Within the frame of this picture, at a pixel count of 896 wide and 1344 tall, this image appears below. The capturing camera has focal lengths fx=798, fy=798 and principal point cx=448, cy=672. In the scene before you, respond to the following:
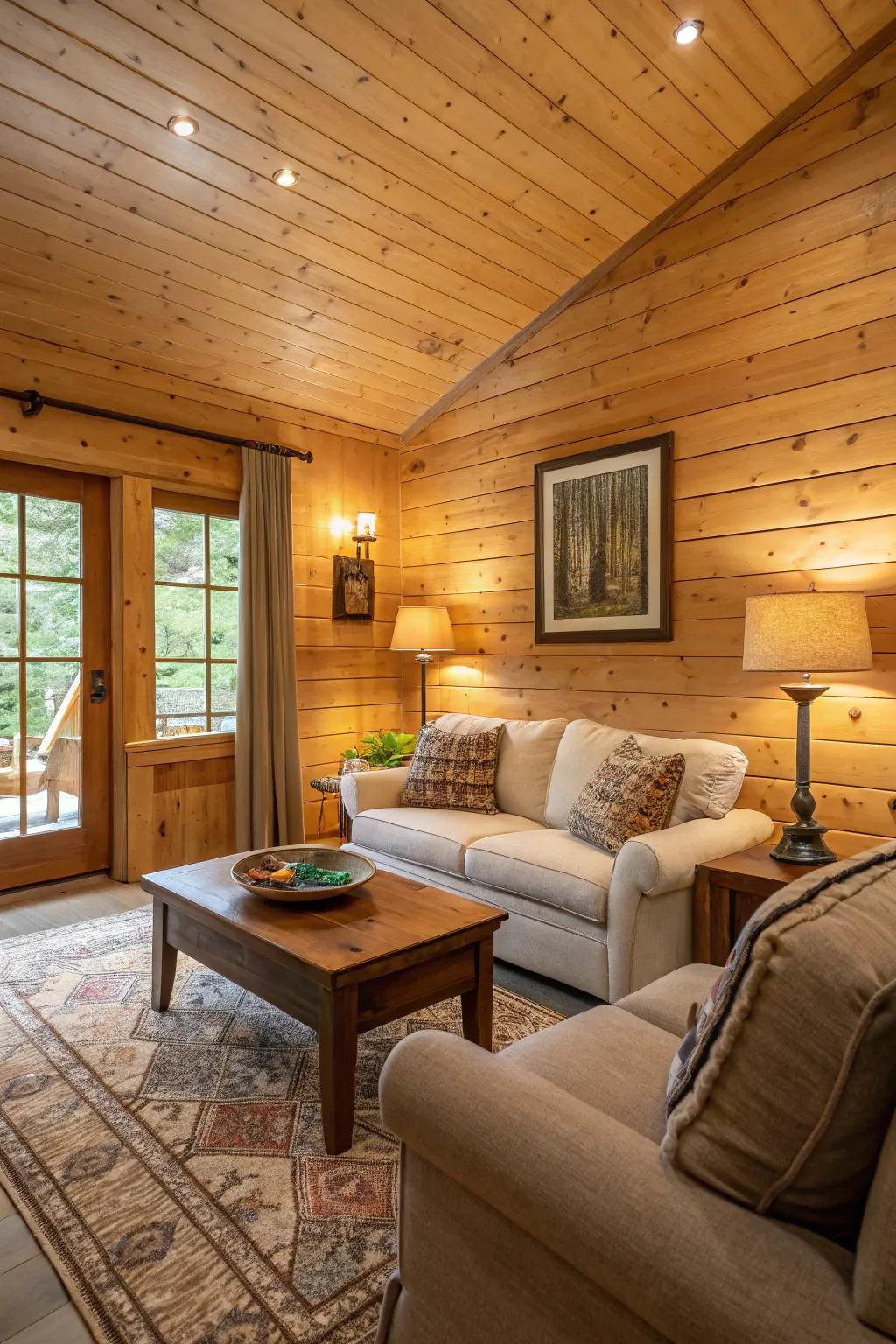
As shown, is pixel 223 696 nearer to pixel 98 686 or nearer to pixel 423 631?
pixel 98 686

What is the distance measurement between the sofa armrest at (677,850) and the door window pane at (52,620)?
2.75m

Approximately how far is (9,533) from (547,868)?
2.79m

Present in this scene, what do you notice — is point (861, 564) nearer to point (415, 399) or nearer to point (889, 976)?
point (889, 976)

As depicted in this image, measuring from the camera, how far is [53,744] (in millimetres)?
3736

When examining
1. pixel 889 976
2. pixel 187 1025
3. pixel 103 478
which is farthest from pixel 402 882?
pixel 103 478

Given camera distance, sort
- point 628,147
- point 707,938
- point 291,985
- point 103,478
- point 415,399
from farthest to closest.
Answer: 1. point 415,399
2. point 103,478
3. point 628,147
4. point 707,938
5. point 291,985

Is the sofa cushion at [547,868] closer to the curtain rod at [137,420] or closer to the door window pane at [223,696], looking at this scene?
the door window pane at [223,696]

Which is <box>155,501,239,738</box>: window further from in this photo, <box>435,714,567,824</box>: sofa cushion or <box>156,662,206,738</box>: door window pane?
<box>435,714,567,824</box>: sofa cushion

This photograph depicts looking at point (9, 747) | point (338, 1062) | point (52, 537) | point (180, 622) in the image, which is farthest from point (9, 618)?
point (338, 1062)

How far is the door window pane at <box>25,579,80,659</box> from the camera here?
3656mm

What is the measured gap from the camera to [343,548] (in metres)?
4.77

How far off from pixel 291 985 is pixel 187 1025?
693 millimetres

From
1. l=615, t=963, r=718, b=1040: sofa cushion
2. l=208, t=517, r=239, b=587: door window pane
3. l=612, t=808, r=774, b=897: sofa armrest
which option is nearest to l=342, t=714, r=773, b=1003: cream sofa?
l=612, t=808, r=774, b=897: sofa armrest

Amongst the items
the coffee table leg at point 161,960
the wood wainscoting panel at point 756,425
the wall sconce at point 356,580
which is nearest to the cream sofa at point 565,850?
the wood wainscoting panel at point 756,425
